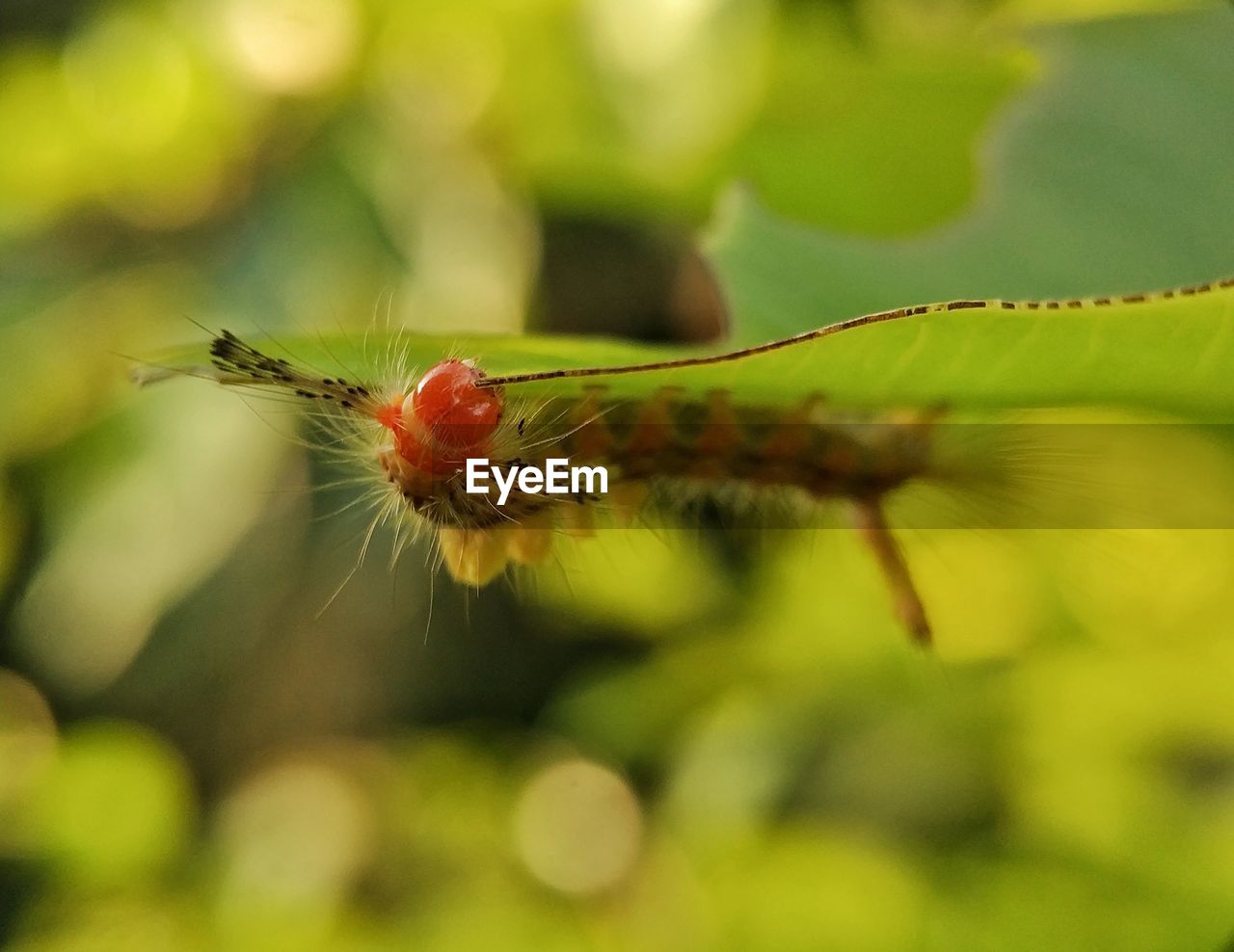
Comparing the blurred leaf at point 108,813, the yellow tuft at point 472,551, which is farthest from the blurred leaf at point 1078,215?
the blurred leaf at point 108,813

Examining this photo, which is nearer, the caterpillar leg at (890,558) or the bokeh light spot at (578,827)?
the caterpillar leg at (890,558)

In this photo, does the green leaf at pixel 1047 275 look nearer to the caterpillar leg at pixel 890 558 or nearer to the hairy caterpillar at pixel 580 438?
the hairy caterpillar at pixel 580 438

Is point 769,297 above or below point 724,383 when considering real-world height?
above

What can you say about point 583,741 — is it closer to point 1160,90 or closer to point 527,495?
point 527,495

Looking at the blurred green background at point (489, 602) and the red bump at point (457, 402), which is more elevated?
the blurred green background at point (489, 602)

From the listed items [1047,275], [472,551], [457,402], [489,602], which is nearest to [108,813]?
[489,602]

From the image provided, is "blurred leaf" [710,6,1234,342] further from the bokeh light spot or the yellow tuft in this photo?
the bokeh light spot

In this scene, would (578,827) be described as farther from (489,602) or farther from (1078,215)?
(1078,215)

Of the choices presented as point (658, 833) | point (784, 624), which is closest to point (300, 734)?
point (658, 833)
